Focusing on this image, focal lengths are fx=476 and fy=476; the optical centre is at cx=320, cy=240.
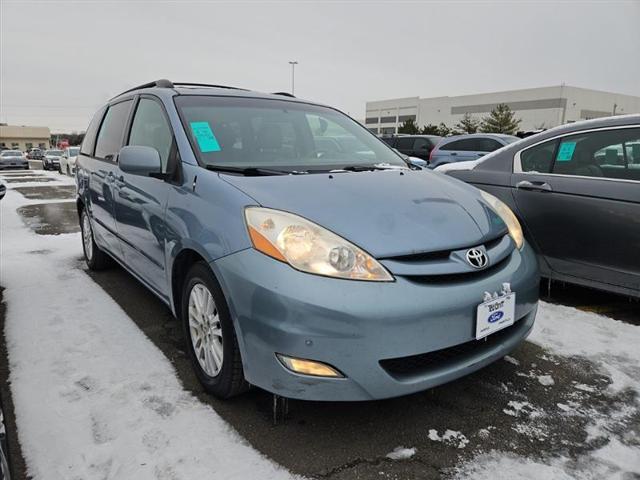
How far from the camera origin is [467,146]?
38.5 feet

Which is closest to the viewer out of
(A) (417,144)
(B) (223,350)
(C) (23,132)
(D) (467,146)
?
(B) (223,350)

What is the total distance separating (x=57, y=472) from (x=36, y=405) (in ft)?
1.98

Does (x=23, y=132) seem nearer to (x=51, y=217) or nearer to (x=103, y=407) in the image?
(x=51, y=217)

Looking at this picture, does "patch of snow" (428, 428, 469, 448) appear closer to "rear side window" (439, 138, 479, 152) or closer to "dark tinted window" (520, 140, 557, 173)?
"dark tinted window" (520, 140, 557, 173)

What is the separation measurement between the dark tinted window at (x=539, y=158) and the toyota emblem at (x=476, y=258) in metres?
2.07

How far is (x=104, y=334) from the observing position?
3184mm

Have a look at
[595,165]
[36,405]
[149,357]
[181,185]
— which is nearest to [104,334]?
[149,357]

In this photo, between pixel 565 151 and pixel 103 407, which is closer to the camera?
pixel 103 407

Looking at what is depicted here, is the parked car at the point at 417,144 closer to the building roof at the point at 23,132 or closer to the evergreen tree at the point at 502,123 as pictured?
the evergreen tree at the point at 502,123

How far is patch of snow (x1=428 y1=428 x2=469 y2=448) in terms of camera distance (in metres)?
2.08

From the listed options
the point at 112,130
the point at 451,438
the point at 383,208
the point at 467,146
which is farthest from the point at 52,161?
the point at 451,438

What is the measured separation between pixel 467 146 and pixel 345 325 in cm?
1088

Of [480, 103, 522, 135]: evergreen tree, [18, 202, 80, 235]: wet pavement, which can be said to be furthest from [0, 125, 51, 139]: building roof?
[18, 202, 80, 235]: wet pavement

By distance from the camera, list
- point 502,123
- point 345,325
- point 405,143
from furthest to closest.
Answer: point 502,123, point 405,143, point 345,325
